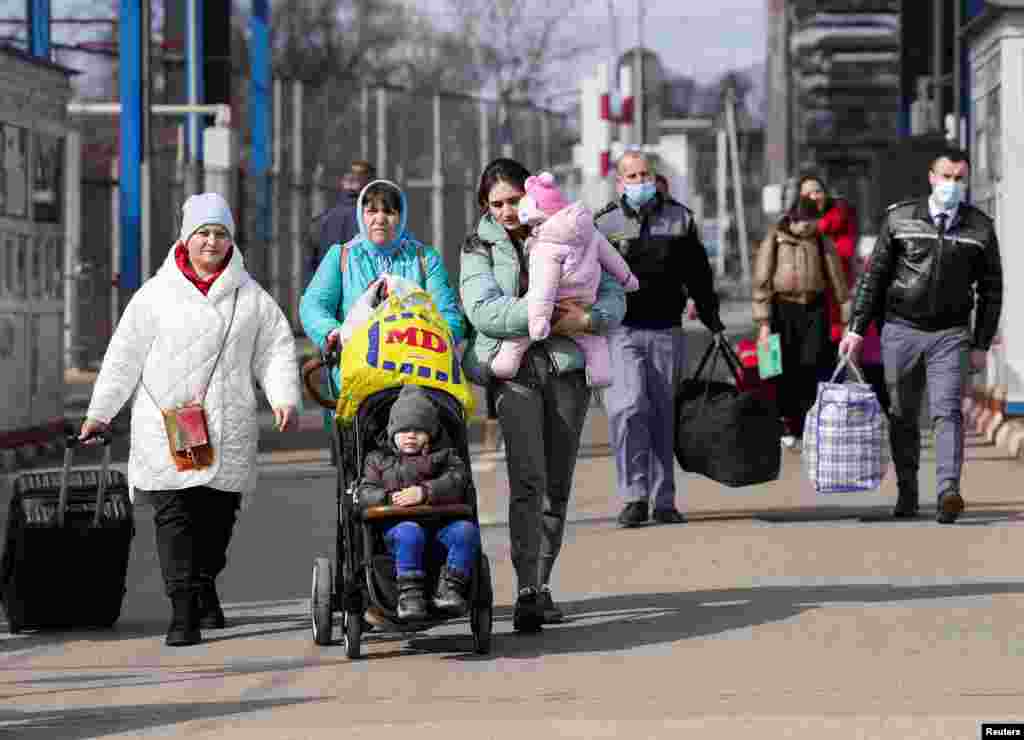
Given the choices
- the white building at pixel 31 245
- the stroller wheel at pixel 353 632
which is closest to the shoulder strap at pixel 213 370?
the stroller wheel at pixel 353 632

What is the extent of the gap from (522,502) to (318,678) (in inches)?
52.2

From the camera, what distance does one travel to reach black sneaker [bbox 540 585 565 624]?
937 cm

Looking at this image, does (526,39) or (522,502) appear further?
(526,39)

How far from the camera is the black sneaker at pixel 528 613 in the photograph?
361 inches

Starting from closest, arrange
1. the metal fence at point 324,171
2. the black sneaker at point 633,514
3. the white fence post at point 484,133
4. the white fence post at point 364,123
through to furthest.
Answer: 1. the black sneaker at point 633,514
2. the metal fence at point 324,171
3. the white fence post at point 364,123
4. the white fence post at point 484,133

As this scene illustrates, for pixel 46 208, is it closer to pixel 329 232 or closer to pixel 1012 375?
pixel 329 232

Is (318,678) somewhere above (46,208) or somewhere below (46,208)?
below

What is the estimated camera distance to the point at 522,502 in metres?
9.40

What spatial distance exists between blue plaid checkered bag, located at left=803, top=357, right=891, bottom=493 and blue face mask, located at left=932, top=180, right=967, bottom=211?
832 mm

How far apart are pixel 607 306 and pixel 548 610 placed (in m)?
1.07

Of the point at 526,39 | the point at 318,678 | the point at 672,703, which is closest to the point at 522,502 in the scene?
the point at 318,678

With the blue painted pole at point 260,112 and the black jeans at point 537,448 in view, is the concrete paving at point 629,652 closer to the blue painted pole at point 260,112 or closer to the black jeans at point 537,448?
the black jeans at point 537,448

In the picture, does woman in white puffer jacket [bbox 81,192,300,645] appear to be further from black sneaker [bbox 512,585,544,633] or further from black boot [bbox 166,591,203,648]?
black sneaker [bbox 512,585,544,633]

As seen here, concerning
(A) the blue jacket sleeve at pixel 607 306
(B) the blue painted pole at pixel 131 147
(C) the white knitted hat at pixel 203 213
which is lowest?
(A) the blue jacket sleeve at pixel 607 306
